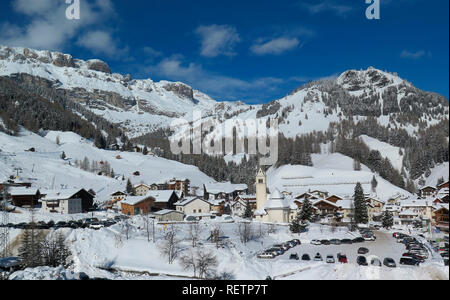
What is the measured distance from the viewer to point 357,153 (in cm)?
8475

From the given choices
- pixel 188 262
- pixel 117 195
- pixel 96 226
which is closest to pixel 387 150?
pixel 117 195

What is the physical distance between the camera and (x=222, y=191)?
55.0m

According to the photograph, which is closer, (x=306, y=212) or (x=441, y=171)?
(x=441, y=171)

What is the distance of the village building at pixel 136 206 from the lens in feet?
127

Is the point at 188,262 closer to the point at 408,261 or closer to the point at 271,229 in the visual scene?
the point at 408,261

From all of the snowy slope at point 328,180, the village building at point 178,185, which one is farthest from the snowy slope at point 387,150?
the village building at point 178,185

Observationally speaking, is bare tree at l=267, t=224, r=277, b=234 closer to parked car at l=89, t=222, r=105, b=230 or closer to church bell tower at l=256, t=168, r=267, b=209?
church bell tower at l=256, t=168, r=267, b=209

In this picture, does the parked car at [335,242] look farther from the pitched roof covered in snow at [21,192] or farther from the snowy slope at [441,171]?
the pitched roof covered in snow at [21,192]

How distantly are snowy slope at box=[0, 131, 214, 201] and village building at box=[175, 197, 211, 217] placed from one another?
1369 cm

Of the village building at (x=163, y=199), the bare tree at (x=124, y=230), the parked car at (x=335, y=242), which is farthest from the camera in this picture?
the village building at (x=163, y=199)

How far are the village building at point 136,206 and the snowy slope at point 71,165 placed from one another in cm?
964

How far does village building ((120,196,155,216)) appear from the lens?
3872cm

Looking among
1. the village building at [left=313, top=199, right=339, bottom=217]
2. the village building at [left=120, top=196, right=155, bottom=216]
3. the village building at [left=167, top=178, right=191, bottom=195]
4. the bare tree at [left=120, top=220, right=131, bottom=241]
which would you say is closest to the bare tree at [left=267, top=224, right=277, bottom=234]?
the bare tree at [left=120, top=220, right=131, bottom=241]

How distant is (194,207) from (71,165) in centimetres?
3341
